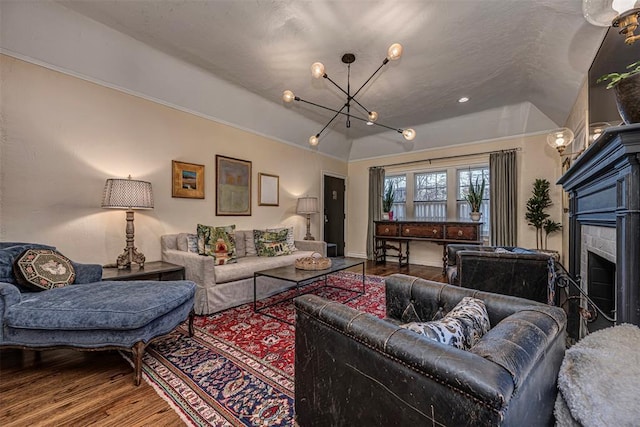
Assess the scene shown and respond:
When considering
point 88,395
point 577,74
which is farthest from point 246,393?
point 577,74

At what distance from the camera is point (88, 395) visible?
1.55 metres

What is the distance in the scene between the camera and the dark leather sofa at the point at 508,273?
6.95 ft

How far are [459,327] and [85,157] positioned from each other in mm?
3543

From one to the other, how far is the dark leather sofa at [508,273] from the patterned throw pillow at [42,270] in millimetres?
3300

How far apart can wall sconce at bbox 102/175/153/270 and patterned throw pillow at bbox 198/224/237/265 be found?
0.64 meters

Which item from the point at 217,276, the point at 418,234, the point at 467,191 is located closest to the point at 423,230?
the point at 418,234

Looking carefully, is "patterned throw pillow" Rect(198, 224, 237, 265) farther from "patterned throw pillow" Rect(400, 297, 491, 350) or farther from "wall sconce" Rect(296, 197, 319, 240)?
"patterned throw pillow" Rect(400, 297, 491, 350)

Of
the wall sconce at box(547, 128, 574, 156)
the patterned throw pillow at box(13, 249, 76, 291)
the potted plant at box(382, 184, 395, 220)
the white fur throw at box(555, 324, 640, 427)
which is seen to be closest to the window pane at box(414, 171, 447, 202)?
the potted plant at box(382, 184, 395, 220)

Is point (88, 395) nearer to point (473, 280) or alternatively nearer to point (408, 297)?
point (408, 297)

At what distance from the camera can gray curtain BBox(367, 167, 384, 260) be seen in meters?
5.99

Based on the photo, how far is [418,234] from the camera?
5.14 metres

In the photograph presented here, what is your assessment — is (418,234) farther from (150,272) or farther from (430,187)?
(150,272)

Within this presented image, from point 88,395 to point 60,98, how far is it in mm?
2654

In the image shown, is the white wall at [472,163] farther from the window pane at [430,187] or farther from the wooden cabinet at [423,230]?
the wooden cabinet at [423,230]
